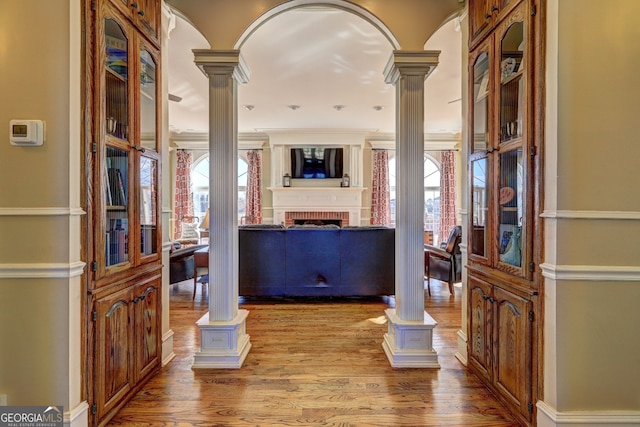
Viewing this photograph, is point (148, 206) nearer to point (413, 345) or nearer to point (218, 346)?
point (218, 346)

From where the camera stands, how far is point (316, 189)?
790 cm

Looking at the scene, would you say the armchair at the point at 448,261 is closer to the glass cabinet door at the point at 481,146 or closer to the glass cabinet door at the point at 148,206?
the glass cabinet door at the point at 481,146

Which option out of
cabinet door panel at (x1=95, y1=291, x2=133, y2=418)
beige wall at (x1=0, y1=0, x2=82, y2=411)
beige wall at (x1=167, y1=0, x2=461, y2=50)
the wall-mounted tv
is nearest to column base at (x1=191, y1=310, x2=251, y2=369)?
cabinet door panel at (x1=95, y1=291, x2=133, y2=418)

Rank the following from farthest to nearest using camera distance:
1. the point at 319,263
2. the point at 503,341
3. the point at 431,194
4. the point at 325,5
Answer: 1. the point at 431,194
2. the point at 319,263
3. the point at 325,5
4. the point at 503,341

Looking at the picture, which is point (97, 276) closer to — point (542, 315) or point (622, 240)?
point (542, 315)

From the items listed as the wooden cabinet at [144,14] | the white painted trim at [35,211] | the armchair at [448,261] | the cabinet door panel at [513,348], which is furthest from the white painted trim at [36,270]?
the armchair at [448,261]

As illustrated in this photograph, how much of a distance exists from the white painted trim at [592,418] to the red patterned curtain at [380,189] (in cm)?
664

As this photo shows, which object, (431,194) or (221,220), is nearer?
(221,220)

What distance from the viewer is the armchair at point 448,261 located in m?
4.47

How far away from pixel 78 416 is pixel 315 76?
4345mm

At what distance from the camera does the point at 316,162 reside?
26.2 feet

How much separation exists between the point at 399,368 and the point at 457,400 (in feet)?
1.53

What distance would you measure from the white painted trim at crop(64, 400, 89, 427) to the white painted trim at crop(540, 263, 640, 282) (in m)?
2.39

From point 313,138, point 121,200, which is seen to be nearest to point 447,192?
point 313,138
